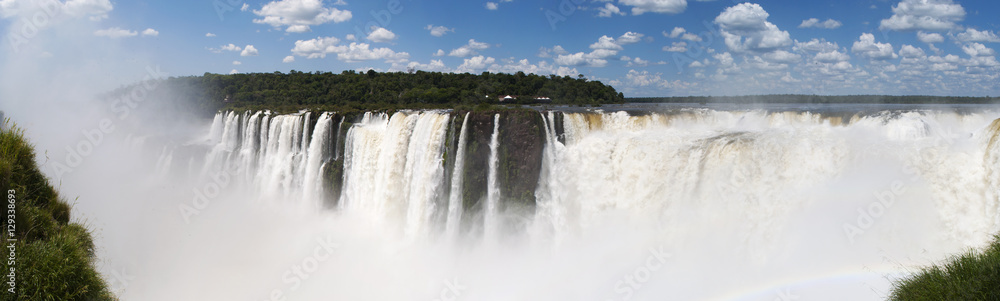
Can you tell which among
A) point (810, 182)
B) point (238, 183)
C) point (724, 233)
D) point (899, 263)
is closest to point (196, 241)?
point (238, 183)

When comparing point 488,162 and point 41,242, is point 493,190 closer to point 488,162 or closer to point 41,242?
point 488,162

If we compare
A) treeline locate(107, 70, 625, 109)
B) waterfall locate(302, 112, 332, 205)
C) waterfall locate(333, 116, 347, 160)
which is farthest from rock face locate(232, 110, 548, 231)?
treeline locate(107, 70, 625, 109)

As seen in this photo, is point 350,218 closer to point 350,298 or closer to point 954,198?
point 350,298

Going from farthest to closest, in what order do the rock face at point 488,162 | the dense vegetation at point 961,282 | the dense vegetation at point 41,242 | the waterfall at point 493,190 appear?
the waterfall at point 493,190 → the rock face at point 488,162 → the dense vegetation at point 961,282 → the dense vegetation at point 41,242

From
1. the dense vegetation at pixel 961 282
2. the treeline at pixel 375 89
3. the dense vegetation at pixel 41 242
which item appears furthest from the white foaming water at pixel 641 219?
the treeline at pixel 375 89

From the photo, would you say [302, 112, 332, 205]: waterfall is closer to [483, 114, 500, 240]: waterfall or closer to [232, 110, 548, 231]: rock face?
[232, 110, 548, 231]: rock face

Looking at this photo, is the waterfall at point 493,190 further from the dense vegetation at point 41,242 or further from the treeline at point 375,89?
the treeline at point 375,89
